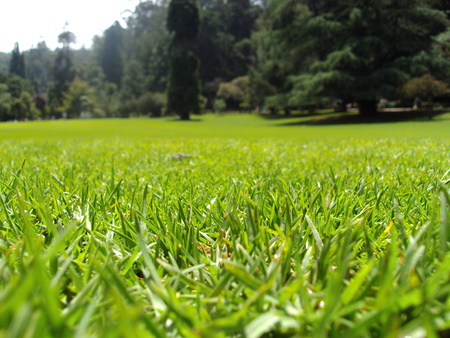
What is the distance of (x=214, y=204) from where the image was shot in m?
1.40

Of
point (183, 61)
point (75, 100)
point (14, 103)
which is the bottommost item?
point (14, 103)

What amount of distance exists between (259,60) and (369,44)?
23.9 metres

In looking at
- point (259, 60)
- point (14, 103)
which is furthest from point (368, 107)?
point (14, 103)

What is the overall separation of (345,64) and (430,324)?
25838 mm

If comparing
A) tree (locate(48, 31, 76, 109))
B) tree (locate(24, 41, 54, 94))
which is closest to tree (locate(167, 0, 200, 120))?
tree (locate(48, 31, 76, 109))

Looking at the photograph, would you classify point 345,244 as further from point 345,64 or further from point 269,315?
point 345,64

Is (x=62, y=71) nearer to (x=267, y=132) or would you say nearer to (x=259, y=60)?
(x=259, y=60)

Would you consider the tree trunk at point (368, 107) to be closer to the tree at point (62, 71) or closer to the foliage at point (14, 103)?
the foliage at point (14, 103)

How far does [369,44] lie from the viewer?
23219 millimetres

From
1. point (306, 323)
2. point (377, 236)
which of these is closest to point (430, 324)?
point (306, 323)

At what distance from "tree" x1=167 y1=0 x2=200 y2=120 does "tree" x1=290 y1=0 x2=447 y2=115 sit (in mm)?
17204

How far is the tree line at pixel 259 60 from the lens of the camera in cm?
A: 2357

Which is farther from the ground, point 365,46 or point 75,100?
point 365,46

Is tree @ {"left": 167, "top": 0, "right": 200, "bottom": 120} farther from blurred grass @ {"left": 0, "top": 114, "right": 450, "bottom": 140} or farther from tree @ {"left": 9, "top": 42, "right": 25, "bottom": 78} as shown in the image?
tree @ {"left": 9, "top": 42, "right": 25, "bottom": 78}
